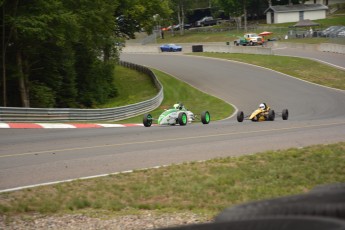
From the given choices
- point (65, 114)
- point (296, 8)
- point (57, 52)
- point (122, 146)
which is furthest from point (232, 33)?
point (122, 146)

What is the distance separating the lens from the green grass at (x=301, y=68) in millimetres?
46500

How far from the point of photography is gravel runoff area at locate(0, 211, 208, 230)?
7.41m

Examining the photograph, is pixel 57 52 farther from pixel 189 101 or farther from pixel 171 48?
pixel 171 48

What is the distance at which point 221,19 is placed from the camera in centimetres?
12888

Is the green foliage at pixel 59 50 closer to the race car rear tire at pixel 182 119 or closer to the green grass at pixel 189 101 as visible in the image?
the green grass at pixel 189 101

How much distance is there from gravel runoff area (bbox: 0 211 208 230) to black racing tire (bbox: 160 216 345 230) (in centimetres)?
299

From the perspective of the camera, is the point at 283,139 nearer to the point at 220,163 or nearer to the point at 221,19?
the point at 220,163

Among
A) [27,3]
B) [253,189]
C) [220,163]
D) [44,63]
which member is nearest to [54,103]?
[44,63]

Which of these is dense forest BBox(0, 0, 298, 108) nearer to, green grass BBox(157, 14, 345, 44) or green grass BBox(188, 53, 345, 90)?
green grass BBox(188, 53, 345, 90)

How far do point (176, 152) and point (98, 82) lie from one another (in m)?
28.9

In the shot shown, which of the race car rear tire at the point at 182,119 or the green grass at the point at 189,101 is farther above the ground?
the race car rear tire at the point at 182,119

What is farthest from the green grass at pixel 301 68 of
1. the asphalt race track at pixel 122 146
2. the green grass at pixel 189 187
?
the green grass at pixel 189 187

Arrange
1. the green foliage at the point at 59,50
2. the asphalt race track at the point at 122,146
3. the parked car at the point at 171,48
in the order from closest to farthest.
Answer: the asphalt race track at the point at 122,146 < the green foliage at the point at 59,50 < the parked car at the point at 171,48

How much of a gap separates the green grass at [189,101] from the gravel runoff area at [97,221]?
75.1 feet
